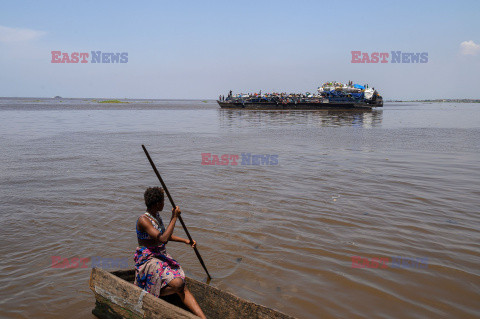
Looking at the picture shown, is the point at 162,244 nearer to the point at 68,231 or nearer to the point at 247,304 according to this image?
the point at 247,304

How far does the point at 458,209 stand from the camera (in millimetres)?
6965

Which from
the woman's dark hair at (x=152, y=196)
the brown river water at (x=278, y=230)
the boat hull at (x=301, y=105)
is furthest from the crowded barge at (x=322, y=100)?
the woman's dark hair at (x=152, y=196)

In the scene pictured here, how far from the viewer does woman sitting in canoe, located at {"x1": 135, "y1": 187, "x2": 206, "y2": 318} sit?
3.41 m

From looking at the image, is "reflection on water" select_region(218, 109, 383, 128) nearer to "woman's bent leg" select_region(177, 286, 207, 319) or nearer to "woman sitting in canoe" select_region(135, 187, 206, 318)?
"woman sitting in canoe" select_region(135, 187, 206, 318)

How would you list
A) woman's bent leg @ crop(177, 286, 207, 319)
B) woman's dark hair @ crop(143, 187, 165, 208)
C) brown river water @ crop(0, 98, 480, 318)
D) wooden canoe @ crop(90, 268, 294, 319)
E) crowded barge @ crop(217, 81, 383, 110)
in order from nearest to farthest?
wooden canoe @ crop(90, 268, 294, 319) → woman's bent leg @ crop(177, 286, 207, 319) → woman's dark hair @ crop(143, 187, 165, 208) → brown river water @ crop(0, 98, 480, 318) → crowded barge @ crop(217, 81, 383, 110)

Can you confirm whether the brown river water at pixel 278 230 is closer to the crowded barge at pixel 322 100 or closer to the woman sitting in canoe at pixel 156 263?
the woman sitting in canoe at pixel 156 263

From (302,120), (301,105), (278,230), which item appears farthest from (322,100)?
(278,230)

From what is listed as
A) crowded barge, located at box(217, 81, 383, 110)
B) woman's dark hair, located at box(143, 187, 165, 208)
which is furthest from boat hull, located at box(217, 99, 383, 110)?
woman's dark hair, located at box(143, 187, 165, 208)

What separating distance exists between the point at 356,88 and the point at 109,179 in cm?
5195

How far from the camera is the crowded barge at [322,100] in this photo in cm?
5362

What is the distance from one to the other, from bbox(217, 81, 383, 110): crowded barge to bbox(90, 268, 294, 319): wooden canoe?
5344 centimetres

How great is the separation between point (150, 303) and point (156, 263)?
0.42m

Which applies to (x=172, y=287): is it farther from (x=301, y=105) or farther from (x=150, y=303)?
(x=301, y=105)

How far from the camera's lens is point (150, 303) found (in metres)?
3.17
